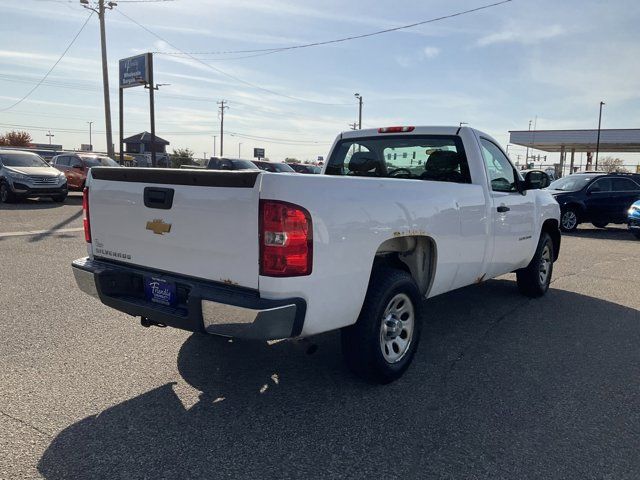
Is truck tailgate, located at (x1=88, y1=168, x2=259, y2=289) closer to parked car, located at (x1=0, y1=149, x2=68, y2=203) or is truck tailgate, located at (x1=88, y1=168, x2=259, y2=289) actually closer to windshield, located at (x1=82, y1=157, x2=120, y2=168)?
parked car, located at (x1=0, y1=149, x2=68, y2=203)

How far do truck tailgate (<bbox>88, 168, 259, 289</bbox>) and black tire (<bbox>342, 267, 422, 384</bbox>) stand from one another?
938mm

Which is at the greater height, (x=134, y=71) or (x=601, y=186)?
(x=134, y=71)

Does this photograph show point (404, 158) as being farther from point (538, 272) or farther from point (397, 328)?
point (538, 272)

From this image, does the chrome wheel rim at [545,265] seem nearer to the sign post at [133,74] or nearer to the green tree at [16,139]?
the sign post at [133,74]

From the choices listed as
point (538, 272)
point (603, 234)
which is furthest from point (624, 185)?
point (538, 272)

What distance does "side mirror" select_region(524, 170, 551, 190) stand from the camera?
560cm

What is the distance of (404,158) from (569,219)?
37.5ft

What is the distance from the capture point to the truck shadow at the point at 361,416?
2719mm

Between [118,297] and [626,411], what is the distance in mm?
3518

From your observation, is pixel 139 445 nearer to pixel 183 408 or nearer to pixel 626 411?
pixel 183 408

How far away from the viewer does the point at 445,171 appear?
4965mm

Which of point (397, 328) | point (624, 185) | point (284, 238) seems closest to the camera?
point (284, 238)

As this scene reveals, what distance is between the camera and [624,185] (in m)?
15.3

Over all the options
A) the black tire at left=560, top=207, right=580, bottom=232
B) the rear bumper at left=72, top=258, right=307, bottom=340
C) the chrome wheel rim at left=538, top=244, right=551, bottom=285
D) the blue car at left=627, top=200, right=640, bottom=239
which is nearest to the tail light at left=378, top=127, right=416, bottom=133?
the chrome wheel rim at left=538, top=244, right=551, bottom=285
